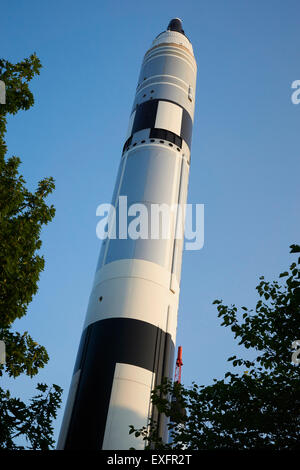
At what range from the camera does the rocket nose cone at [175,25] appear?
29748mm

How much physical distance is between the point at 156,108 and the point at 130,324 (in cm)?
1118

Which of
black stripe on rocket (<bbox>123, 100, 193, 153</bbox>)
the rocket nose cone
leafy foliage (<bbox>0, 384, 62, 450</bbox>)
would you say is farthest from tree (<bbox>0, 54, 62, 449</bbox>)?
the rocket nose cone

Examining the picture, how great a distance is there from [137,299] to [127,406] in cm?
375

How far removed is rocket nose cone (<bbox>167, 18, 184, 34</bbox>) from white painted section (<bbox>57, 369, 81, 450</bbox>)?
2287cm

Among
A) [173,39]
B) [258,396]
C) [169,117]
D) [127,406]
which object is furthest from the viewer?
[173,39]

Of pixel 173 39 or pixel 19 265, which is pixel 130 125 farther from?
pixel 19 265

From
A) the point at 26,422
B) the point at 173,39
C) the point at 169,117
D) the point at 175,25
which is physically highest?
the point at 175,25

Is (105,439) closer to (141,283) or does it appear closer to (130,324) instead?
(130,324)

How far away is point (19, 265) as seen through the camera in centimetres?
1068

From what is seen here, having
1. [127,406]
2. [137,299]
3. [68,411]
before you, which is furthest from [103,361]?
[137,299]

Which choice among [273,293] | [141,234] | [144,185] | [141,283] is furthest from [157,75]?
[273,293]

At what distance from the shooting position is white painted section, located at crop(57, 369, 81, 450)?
48.9 feet

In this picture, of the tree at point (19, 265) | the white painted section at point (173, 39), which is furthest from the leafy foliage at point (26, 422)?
the white painted section at point (173, 39)
